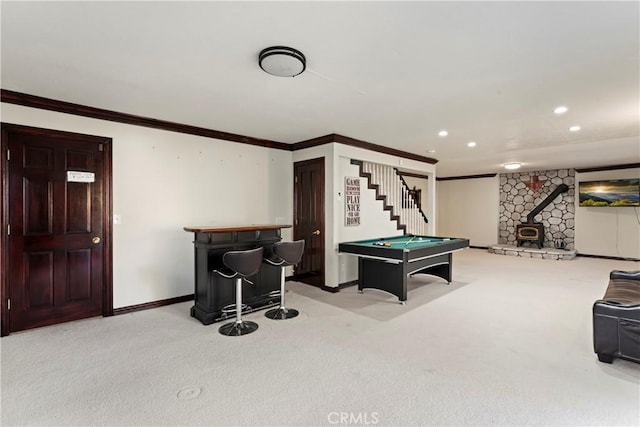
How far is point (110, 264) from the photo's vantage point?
392cm

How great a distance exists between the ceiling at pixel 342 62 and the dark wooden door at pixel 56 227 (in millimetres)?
591

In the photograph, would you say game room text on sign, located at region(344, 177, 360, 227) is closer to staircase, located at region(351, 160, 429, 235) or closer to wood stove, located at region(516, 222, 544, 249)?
staircase, located at region(351, 160, 429, 235)

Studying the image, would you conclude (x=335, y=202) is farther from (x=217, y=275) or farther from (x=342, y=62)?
(x=342, y=62)

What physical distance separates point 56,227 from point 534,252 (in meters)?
10.1

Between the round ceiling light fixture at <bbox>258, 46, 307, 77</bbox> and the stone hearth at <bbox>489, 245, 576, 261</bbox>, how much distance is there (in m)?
8.66

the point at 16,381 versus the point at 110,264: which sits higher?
the point at 110,264

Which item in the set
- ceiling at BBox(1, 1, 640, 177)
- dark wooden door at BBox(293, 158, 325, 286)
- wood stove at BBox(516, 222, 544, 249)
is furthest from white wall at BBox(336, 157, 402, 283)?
wood stove at BBox(516, 222, 544, 249)

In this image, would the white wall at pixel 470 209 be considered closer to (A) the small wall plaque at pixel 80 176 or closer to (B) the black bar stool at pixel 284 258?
(B) the black bar stool at pixel 284 258

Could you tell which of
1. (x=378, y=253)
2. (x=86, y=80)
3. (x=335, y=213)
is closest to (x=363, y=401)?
(x=378, y=253)

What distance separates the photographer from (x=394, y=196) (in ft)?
21.6

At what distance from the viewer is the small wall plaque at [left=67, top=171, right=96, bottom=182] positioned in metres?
3.66

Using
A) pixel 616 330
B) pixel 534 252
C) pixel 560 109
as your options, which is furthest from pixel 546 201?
pixel 616 330

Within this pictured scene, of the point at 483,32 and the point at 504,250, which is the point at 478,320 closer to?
the point at 483,32

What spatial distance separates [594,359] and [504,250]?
7.00 meters
